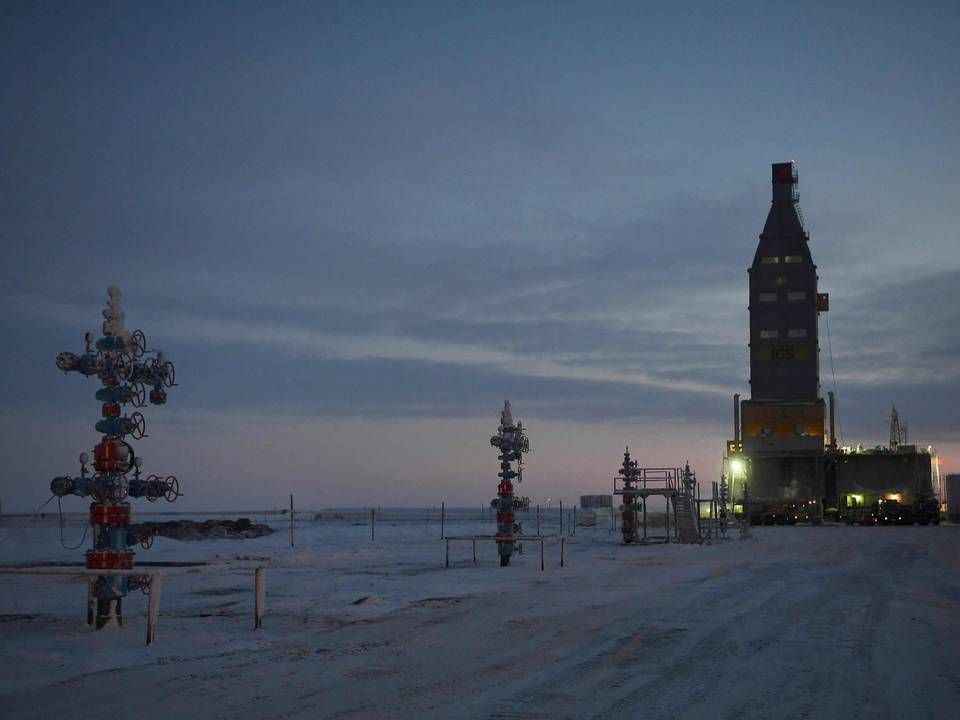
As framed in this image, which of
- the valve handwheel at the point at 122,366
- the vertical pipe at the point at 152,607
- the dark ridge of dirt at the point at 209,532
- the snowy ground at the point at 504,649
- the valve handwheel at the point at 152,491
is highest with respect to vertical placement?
the valve handwheel at the point at 122,366

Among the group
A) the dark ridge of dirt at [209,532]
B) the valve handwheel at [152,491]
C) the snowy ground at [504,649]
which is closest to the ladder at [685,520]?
the snowy ground at [504,649]

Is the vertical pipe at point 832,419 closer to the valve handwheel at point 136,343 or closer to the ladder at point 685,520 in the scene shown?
the ladder at point 685,520

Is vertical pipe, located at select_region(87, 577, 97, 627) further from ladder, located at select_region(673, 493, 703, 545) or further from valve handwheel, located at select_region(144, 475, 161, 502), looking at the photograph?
ladder, located at select_region(673, 493, 703, 545)

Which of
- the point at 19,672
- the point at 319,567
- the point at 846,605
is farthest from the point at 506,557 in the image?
the point at 19,672

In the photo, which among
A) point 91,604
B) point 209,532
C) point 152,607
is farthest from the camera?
point 209,532

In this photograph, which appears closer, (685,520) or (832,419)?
(685,520)

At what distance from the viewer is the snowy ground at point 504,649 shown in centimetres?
984

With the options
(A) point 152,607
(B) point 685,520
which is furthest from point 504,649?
(B) point 685,520

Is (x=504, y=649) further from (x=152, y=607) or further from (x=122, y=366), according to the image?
(x=122, y=366)

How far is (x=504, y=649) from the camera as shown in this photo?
44.0ft

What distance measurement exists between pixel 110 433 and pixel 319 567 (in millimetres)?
16212

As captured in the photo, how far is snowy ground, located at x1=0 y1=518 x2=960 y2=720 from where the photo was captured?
9844 millimetres

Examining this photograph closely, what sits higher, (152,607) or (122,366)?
(122,366)

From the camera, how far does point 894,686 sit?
1061cm
